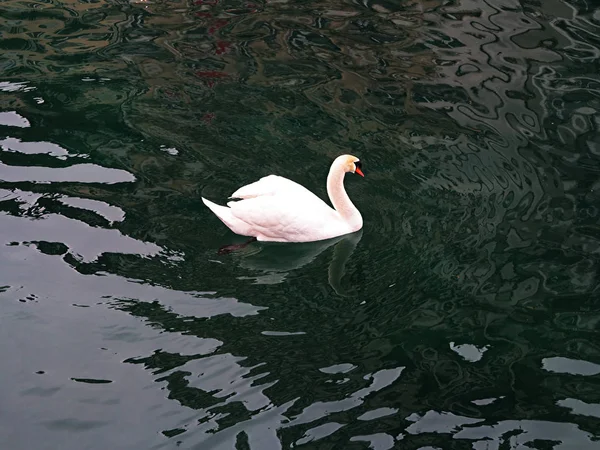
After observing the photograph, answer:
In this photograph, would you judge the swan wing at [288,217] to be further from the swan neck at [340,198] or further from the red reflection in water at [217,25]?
the red reflection in water at [217,25]

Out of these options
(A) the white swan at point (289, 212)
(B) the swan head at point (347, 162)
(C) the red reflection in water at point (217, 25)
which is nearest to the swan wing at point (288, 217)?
(A) the white swan at point (289, 212)

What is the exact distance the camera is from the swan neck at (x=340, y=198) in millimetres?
8023

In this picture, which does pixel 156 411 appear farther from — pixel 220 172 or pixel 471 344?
pixel 220 172

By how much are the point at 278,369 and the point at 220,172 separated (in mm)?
3043

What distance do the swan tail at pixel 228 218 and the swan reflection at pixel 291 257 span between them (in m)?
0.17

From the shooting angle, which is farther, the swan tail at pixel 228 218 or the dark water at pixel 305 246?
the swan tail at pixel 228 218

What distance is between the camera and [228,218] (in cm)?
775

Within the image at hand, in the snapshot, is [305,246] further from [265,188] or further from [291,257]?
[265,188]

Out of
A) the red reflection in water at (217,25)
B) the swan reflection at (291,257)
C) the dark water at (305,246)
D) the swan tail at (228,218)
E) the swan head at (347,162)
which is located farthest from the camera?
the red reflection in water at (217,25)

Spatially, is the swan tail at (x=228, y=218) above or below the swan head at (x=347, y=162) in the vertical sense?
below

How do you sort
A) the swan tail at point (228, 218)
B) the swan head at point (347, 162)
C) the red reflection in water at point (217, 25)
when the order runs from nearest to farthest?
the swan tail at point (228, 218)
the swan head at point (347, 162)
the red reflection in water at point (217, 25)

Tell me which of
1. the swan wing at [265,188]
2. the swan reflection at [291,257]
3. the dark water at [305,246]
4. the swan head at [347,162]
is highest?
the swan head at [347,162]

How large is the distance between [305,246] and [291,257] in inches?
8.9

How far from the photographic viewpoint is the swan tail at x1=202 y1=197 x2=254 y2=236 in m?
7.74
